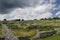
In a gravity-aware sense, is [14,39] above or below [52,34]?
above

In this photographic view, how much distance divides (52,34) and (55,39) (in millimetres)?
6437

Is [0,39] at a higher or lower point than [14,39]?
lower

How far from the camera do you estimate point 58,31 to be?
37.2 m

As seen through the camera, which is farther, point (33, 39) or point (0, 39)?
point (33, 39)

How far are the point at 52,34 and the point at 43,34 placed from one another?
1849 millimetres

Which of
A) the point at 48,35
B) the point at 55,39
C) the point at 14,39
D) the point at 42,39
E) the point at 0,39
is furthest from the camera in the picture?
the point at 48,35

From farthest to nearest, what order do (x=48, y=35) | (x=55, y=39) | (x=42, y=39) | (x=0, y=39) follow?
(x=48, y=35) → (x=42, y=39) → (x=55, y=39) → (x=0, y=39)

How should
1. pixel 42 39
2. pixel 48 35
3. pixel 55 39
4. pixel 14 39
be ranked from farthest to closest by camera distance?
pixel 48 35, pixel 42 39, pixel 55 39, pixel 14 39

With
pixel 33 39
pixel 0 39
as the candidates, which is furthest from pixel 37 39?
pixel 0 39

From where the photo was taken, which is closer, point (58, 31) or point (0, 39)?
point (0, 39)

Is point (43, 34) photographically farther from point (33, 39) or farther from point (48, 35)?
point (33, 39)

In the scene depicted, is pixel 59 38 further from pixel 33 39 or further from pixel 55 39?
pixel 33 39

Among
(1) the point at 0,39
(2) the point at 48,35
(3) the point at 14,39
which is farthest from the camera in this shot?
(2) the point at 48,35

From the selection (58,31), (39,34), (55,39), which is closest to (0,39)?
(55,39)
